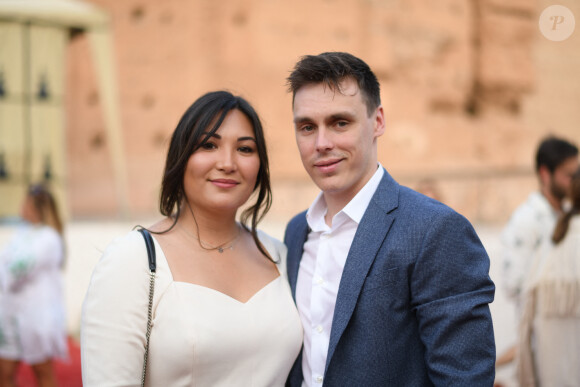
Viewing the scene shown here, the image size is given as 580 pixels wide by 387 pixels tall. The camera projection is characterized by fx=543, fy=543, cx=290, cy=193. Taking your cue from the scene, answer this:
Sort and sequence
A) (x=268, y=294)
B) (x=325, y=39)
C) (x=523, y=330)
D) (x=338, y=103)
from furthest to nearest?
1. (x=325, y=39)
2. (x=523, y=330)
3. (x=268, y=294)
4. (x=338, y=103)

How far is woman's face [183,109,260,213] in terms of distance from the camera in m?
2.15

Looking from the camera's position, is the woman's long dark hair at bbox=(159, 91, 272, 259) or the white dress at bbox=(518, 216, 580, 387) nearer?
the woman's long dark hair at bbox=(159, 91, 272, 259)

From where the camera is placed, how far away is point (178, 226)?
224 centimetres

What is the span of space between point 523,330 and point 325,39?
14509mm

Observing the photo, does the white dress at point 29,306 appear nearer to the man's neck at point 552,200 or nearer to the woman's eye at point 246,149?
the woman's eye at point 246,149

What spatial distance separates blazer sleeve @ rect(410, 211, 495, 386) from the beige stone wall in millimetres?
12037

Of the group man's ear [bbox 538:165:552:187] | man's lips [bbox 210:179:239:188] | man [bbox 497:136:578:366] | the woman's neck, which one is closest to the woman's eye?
man's lips [bbox 210:179:239:188]

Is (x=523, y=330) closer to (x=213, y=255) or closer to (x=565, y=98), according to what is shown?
(x=213, y=255)

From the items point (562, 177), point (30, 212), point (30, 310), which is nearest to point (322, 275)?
point (562, 177)

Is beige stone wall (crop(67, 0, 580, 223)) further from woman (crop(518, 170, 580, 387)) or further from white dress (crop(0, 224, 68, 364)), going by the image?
woman (crop(518, 170, 580, 387))

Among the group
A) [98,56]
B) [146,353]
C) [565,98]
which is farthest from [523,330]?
[565,98]

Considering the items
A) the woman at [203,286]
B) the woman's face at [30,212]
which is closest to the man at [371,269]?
the woman at [203,286]

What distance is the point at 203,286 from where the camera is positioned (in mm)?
2039

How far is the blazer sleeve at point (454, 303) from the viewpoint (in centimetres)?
173
